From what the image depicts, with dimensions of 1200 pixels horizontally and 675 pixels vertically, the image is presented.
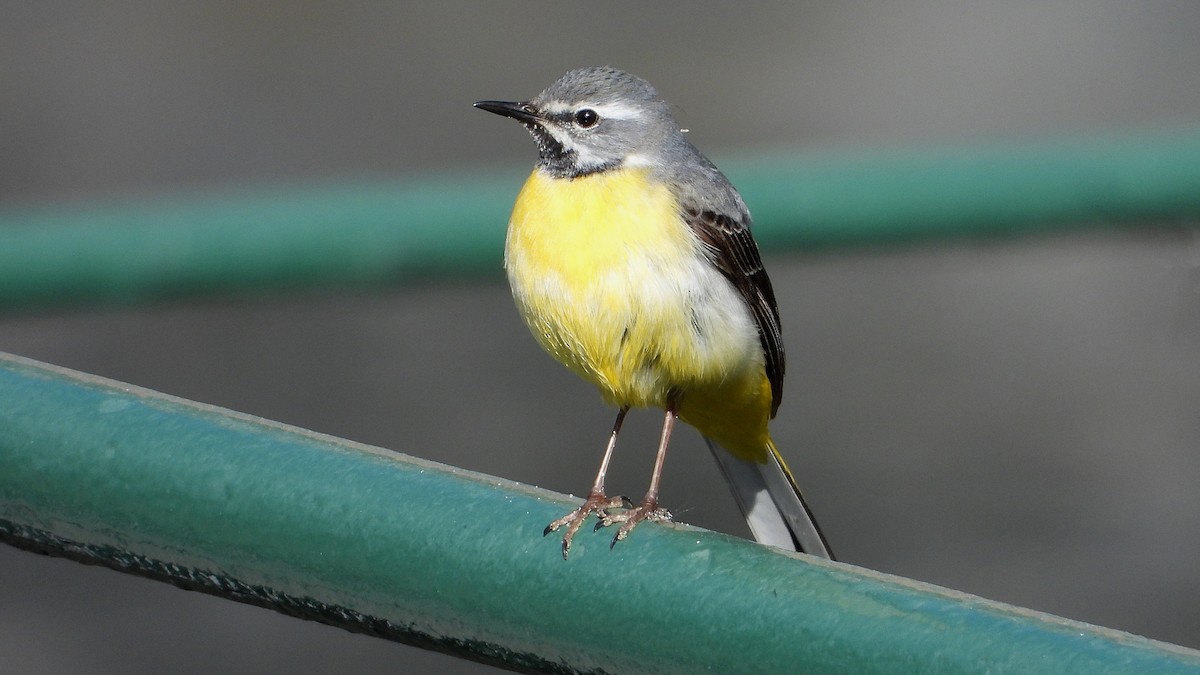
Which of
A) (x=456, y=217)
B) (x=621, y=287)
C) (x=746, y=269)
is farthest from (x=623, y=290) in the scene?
(x=456, y=217)

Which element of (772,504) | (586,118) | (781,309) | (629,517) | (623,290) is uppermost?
(586,118)

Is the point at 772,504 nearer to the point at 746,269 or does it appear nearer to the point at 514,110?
the point at 746,269

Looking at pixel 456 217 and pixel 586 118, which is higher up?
pixel 586 118

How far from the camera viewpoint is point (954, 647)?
1.80m

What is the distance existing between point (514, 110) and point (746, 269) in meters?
0.62

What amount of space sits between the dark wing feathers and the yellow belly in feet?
0.15

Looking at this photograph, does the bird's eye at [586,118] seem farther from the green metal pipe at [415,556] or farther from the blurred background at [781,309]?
the blurred background at [781,309]

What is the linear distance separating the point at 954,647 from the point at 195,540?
102 centimetres

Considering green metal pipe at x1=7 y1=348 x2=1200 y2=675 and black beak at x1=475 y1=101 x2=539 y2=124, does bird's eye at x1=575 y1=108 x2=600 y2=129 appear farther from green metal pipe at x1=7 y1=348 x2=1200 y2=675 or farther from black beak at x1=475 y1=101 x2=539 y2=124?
green metal pipe at x1=7 y1=348 x2=1200 y2=675

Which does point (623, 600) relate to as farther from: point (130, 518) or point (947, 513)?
point (947, 513)

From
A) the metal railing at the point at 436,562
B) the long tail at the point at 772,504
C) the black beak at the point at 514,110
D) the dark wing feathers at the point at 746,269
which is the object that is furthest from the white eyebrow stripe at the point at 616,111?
the metal railing at the point at 436,562

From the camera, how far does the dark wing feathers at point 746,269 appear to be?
3.25 m

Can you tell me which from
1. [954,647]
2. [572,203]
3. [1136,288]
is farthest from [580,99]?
[1136,288]

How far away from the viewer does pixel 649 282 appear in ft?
9.87
